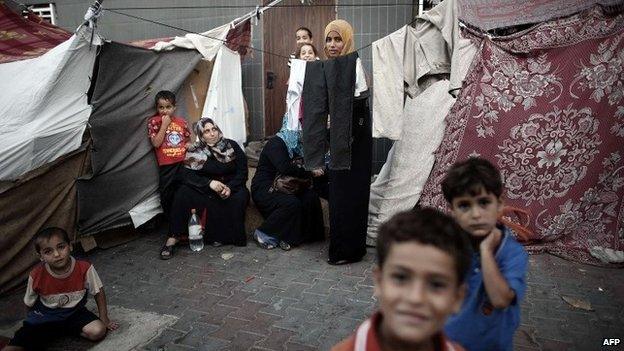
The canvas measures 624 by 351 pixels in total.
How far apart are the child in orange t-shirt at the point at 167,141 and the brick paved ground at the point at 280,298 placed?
73 centimetres

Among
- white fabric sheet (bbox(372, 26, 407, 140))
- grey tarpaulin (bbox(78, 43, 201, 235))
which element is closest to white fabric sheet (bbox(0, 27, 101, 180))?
grey tarpaulin (bbox(78, 43, 201, 235))

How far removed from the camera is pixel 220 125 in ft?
17.3

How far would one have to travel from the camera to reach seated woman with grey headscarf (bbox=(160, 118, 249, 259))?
15.1 feet

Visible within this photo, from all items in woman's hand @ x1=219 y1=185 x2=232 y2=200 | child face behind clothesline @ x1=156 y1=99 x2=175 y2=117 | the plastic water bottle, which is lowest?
the plastic water bottle

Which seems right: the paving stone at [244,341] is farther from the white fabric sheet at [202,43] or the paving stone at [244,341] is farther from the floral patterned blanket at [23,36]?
the floral patterned blanket at [23,36]

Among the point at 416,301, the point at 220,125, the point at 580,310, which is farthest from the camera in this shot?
the point at 220,125

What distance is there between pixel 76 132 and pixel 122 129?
0.49 metres

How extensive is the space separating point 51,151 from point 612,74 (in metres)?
5.06

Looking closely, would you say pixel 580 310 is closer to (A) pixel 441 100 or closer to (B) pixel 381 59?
(A) pixel 441 100

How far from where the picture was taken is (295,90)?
3830 mm

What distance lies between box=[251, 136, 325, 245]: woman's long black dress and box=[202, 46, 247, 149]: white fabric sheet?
2.87 ft

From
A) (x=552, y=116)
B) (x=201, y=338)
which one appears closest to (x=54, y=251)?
A: (x=201, y=338)

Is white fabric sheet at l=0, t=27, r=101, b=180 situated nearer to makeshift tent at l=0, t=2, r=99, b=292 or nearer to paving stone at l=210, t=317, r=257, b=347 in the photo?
makeshift tent at l=0, t=2, r=99, b=292

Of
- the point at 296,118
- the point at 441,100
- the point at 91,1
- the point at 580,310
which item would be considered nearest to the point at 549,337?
the point at 580,310
